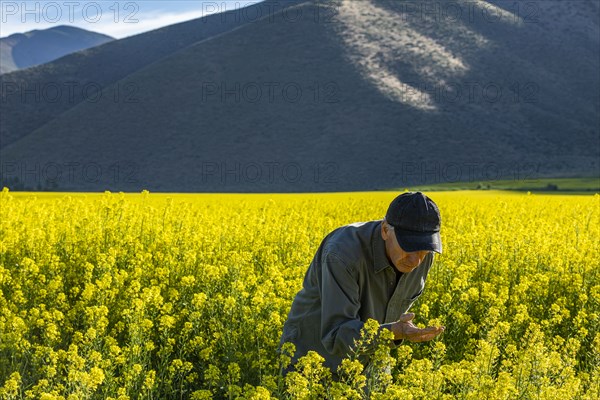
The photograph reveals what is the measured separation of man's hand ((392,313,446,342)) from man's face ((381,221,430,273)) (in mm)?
316

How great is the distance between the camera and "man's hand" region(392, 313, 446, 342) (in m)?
3.11

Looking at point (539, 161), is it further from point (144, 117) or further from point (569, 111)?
point (144, 117)

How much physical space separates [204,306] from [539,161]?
7948 centimetres

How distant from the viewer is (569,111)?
90.3m

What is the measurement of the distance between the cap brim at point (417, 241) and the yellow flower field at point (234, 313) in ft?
1.58

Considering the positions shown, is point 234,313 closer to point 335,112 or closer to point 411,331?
point 411,331

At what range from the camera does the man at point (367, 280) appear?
337cm

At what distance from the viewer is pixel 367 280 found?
367 centimetres

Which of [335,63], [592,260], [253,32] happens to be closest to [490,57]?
[335,63]

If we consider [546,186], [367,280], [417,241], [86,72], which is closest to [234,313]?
[367,280]

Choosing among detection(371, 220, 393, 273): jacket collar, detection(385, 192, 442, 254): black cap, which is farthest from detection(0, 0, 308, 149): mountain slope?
detection(385, 192, 442, 254): black cap

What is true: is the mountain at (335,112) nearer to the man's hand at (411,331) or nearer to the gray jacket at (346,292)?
the gray jacket at (346,292)

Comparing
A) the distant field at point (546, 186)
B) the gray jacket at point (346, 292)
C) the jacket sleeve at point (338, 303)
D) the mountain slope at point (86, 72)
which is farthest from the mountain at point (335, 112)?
the jacket sleeve at point (338, 303)

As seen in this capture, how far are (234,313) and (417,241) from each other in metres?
2.71
